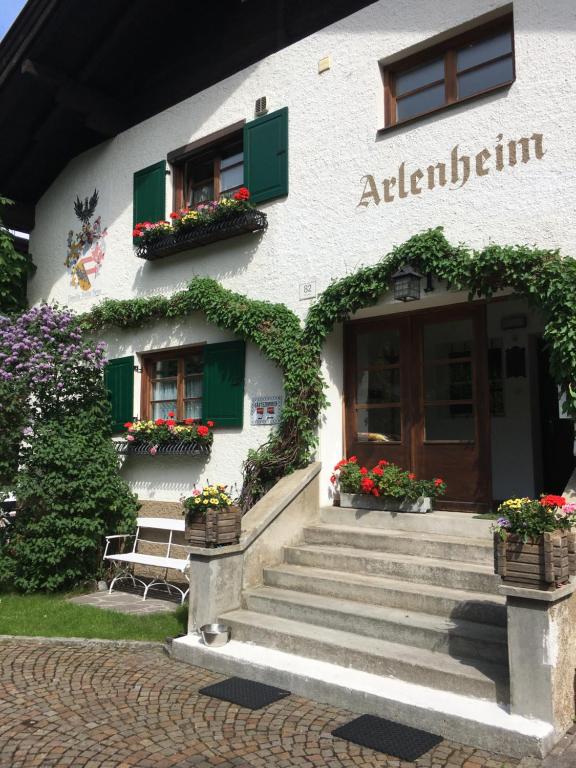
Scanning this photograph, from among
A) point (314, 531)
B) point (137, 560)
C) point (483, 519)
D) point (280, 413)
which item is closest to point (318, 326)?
point (280, 413)

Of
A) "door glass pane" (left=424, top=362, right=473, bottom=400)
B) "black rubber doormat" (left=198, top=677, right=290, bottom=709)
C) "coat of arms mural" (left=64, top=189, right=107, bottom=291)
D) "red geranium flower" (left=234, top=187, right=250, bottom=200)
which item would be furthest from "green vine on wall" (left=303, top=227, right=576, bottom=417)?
"coat of arms mural" (left=64, top=189, right=107, bottom=291)

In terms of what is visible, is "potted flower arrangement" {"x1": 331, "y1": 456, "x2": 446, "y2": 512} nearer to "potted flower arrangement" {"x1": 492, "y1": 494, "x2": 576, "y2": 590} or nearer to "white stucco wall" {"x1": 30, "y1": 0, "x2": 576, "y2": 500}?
"white stucco wall" {"x1": 30, "y1": 0, "x2": 576, "y2": 500}

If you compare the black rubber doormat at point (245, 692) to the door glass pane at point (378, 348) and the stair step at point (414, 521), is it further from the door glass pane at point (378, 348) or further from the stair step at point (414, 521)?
the door glass pane at point (378, 348)

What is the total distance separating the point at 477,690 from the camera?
3900 millimetres

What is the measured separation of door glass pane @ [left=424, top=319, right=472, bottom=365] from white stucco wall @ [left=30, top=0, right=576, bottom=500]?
34.0 inches

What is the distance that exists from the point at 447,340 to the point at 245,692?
3.63 m

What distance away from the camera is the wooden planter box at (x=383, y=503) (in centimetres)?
589

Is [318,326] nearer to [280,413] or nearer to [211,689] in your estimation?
[280,413]

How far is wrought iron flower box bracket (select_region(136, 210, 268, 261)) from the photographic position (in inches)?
291

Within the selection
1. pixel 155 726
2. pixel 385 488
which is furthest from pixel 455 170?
pixel 155 726

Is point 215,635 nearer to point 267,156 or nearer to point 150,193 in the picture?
point 267,156

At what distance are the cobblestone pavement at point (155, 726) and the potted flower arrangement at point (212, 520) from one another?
970 millimetres

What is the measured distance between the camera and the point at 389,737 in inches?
148

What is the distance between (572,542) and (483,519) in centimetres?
162
